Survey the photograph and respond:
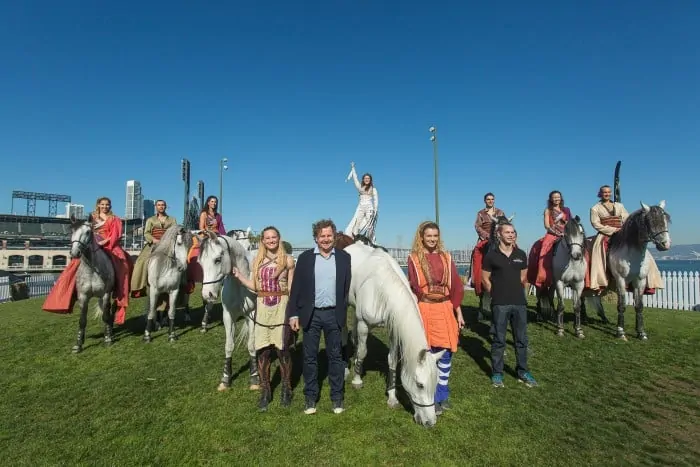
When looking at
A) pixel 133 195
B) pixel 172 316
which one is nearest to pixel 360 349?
pixel 172 316

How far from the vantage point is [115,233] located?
7184 mm

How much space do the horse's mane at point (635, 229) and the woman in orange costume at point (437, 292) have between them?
4586 mm

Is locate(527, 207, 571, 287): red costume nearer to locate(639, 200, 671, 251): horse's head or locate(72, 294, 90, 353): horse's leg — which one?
locate(639, 200, 671, 251): horse's head

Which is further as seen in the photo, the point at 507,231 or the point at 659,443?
the point at 507,231

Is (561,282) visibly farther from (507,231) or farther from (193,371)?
(193,371)

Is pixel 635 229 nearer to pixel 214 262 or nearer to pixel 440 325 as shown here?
pixel 440 325

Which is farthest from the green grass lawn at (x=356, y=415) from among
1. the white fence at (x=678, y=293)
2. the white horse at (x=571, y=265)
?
the white fence at (x=678, y=293)

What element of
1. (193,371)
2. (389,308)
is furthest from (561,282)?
(193,371)

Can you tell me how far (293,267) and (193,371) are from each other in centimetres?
271

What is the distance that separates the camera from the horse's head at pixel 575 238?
6.54 meters

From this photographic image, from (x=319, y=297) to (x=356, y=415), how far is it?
136 centimetres

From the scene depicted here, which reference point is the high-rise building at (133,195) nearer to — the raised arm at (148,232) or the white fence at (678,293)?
the raised arm at (148,232)

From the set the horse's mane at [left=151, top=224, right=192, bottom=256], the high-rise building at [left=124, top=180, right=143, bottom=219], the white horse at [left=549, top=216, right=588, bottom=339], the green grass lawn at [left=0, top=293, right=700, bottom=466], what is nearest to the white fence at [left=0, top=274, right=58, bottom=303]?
the green grass lawn at [left=0, top=293, right=700, bottom=466]

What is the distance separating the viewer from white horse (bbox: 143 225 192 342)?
700 centimetres
